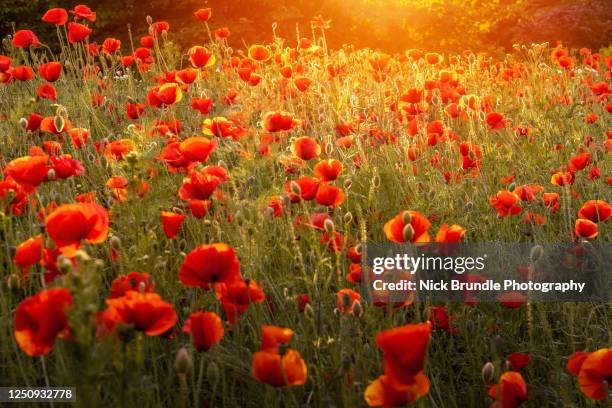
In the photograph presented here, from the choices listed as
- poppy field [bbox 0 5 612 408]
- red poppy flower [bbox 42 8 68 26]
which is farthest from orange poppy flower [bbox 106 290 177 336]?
red poppy flower [bbox 42 8 68 26]

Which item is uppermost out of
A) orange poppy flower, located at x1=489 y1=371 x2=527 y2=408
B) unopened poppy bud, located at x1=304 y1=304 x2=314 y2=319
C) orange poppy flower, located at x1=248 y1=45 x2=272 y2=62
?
orange poppy flower, located at x1=248 y1=45 x2=272 y2=62

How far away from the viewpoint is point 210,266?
52.7 inches

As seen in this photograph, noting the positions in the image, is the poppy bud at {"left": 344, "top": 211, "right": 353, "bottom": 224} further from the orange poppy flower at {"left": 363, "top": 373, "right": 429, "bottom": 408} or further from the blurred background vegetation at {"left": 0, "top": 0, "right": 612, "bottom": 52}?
the blurred background vegetation at {"left": 0, "top": 0, "right": 612, "bottom": 52}

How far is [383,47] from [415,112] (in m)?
9.19

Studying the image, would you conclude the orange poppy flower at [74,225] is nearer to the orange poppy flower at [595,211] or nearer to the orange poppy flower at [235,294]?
the orange poppy flower at [235,294]

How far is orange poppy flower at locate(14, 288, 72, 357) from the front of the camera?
1052mm

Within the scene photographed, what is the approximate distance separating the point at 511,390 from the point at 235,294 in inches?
25.8

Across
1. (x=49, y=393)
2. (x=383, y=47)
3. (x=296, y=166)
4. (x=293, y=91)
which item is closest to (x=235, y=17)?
(x=383, y=47)

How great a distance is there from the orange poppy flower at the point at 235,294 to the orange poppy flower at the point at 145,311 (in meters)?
0.29

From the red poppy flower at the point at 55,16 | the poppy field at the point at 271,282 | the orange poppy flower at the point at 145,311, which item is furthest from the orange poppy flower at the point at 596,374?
the red poppy flower at the point at 55,16

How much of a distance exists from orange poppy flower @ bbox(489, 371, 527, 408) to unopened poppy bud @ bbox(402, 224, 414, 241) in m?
0.42

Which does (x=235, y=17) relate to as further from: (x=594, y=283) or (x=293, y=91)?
(x=594, y=283)

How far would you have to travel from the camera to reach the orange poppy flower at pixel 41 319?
105 cm

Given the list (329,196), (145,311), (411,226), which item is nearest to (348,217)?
(329,196)
